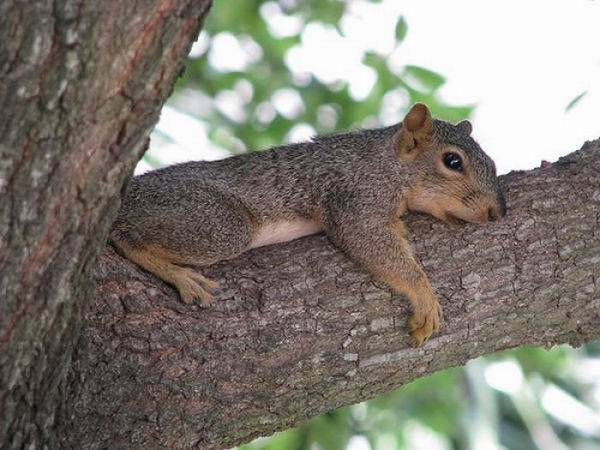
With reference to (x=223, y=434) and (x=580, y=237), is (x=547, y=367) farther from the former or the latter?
(x=223, y=434)

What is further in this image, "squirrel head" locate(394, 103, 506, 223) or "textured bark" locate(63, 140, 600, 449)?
"squirrel head" locate(394, 103, 506, 223)

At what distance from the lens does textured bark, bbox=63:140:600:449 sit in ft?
7.64

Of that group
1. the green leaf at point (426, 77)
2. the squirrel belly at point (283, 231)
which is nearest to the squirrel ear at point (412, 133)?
the squirrel belly at point (283, 231)

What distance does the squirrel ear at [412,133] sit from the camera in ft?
10.5

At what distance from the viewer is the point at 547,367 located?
453 cm

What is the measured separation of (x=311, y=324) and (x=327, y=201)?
2.07ft

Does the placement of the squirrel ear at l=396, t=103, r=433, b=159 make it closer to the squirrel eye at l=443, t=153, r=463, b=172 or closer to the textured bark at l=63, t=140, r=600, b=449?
the squirrel eye at l=443, t=153, r=463, b=172

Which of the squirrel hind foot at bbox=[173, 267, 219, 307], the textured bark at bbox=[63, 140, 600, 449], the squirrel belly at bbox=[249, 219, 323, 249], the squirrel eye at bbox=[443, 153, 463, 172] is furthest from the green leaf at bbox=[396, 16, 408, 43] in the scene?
the squirrel hind foot at bbox=[173, 267, 219, 307]

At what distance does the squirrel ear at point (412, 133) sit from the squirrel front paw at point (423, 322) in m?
0.75

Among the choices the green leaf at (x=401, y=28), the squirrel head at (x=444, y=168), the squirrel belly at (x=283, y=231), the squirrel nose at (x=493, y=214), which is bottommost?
the squirrel nose at (x=493, y=214)

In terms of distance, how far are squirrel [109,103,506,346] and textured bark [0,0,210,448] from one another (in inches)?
26.2

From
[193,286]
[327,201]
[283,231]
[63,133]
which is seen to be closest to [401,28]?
[327,201]

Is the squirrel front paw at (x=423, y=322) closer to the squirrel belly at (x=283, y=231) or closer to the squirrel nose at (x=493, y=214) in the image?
the squirrel nose at (x=493, y=214)

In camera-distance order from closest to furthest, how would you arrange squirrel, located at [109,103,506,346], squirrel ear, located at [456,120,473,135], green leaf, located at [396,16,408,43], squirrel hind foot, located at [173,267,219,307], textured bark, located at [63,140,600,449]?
1. textured bark, located at [63,140,600,449]
2. squirrel hind foot, located at [173,267,219,307]
3. squirrel, located at [109,103,506,346]
4. squirrel ear, located at [456,120,473,135]
5. green leaf, located at [396,16,408,43]
